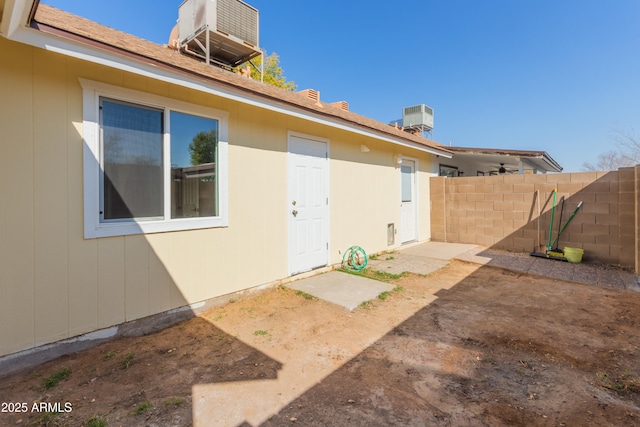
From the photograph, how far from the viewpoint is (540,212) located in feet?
22.0

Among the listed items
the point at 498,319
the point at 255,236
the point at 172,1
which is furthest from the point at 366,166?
the point at 172,1

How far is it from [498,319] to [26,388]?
453cm

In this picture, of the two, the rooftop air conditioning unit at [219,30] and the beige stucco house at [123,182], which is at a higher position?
the rooftop air conditioning unit at [219,30]

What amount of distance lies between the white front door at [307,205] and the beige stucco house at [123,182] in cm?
4

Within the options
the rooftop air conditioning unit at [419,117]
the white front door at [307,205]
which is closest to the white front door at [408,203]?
the white front door at [307,205]

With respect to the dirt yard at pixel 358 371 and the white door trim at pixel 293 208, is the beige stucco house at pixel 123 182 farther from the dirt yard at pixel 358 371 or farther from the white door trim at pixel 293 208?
the dirt yard at pixel 358 371

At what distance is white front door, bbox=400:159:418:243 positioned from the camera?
7.61 metres

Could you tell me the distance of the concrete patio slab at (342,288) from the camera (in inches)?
157

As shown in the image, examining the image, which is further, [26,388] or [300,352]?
[300,352]

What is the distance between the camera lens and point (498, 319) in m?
3.44

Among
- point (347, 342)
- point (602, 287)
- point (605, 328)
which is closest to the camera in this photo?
point (347, 342)

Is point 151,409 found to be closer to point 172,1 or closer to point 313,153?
point 313,153

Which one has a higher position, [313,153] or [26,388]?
[313,153]

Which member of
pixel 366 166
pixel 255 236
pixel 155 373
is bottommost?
pixel 155 373
